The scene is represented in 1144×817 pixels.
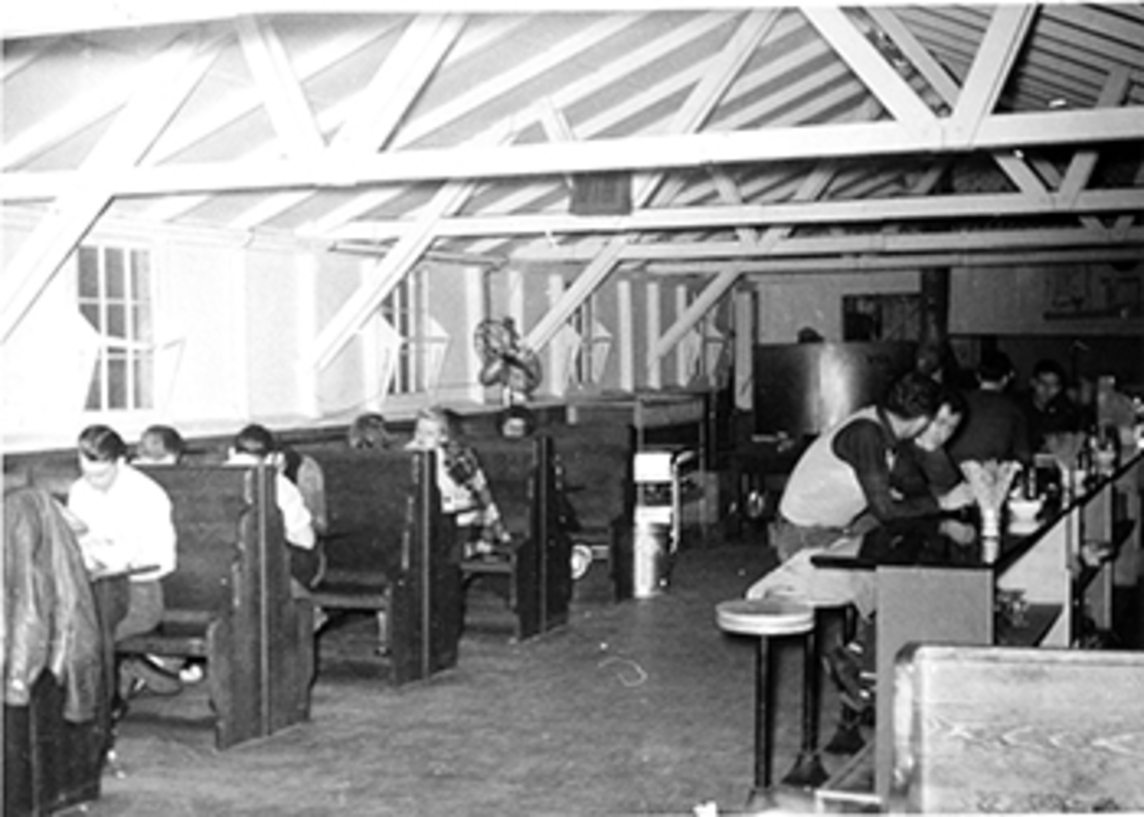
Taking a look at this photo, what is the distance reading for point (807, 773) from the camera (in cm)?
551

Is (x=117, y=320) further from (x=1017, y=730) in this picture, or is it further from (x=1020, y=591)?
(x=1017, y=730)

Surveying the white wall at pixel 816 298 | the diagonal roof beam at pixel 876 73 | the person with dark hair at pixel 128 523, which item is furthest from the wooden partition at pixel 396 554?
the white wall at pixel 816 298

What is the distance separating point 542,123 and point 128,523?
4800 mm

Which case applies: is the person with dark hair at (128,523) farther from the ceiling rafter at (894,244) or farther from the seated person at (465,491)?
the ceiling rafter at (894,244)

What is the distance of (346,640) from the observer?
26.9 feet

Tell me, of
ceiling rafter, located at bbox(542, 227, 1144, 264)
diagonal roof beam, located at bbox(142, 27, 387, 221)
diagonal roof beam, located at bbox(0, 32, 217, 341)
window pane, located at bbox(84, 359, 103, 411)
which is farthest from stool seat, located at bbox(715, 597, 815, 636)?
ceiling rafter, located at bbox(542, 227, 1144, 264)

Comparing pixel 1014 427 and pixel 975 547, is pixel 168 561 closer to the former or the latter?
pixel 975 547

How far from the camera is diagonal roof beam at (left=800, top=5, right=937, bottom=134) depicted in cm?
723

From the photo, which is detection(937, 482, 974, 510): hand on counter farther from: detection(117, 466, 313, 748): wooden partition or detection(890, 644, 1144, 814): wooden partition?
detection(117, 466, 313, 748): wooden partition

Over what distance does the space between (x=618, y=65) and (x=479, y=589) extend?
3677 mm

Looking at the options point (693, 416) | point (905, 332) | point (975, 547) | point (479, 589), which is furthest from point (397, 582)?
point (905, 332)

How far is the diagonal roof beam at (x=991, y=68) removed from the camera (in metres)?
7.01

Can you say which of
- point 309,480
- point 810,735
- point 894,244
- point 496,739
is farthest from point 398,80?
point 894,244

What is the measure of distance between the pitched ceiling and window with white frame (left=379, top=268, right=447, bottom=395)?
1.37ft
